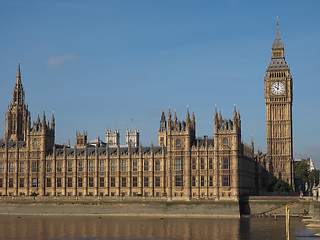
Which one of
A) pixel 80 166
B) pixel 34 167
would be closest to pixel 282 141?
pixel 80 166

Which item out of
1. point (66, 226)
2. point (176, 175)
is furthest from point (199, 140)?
point (66, 226)

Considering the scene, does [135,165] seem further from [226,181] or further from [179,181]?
[226,181]

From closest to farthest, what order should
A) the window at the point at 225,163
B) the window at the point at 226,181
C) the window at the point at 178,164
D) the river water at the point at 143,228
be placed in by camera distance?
the river water at the point at 143,228 → the window at the point at 226,181 → the window at the point at 225,163 → the window at the point at 178,164

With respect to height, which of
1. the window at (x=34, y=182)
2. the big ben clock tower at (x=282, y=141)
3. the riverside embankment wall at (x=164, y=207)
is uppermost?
the big ben clock tower at (x=282, y=141)

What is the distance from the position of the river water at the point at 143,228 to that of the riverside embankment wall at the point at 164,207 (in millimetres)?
7587

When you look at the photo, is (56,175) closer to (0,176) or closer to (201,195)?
(0,176)

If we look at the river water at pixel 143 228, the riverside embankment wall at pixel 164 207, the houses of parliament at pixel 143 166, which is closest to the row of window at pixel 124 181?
the houses of parliament at pixel 143 166

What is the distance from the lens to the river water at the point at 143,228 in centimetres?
10869

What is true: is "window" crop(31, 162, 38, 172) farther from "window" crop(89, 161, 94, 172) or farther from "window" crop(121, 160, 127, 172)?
"window" crop(121, 160, 127, 172)

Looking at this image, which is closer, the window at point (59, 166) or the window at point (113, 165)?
the window at point (113, 165)

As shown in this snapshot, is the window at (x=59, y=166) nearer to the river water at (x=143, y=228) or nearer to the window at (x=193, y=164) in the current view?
the river water at (x=143, y=228)

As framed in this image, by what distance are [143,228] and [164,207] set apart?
31.8m

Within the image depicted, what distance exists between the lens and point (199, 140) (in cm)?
16125

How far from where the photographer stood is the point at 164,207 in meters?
154
